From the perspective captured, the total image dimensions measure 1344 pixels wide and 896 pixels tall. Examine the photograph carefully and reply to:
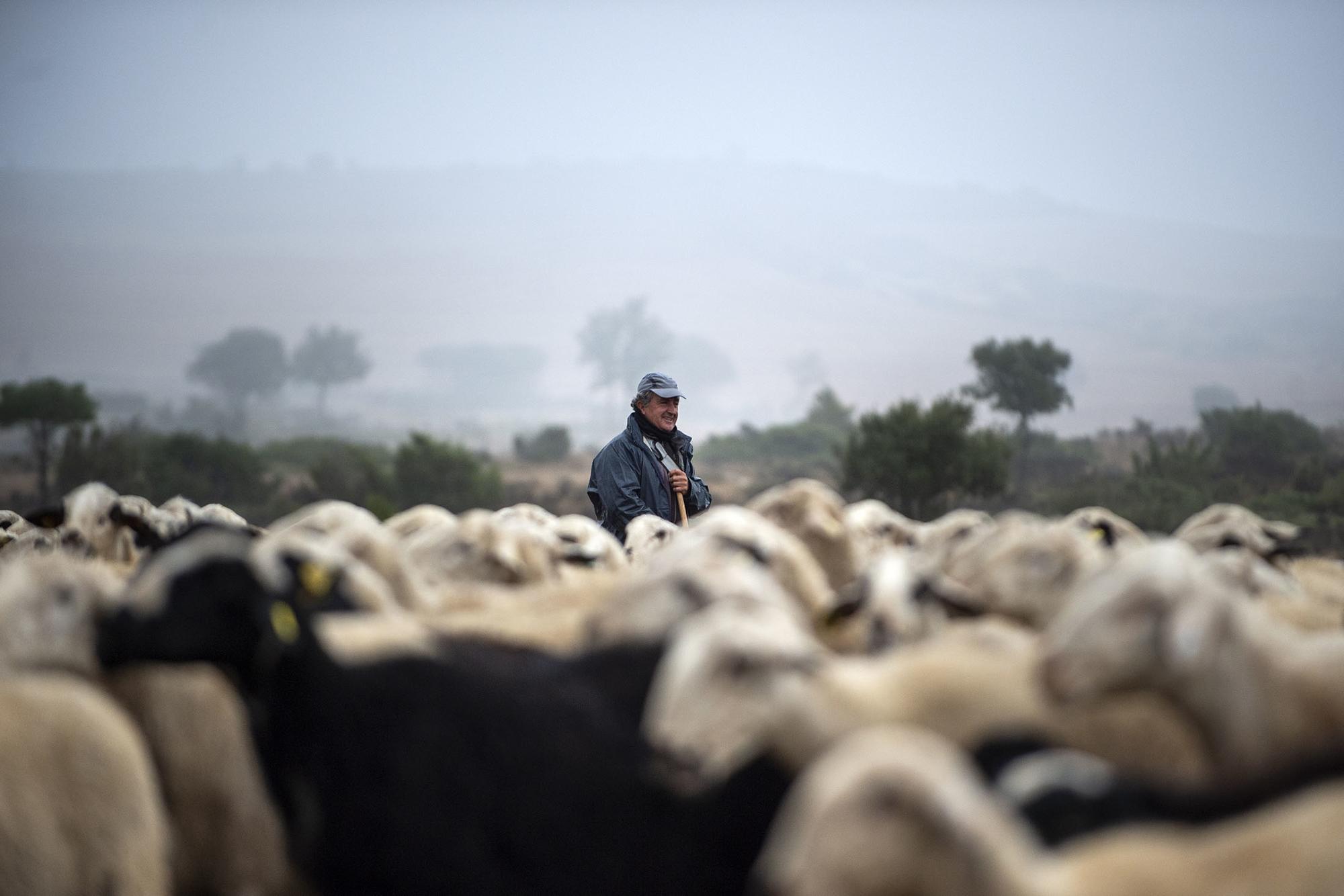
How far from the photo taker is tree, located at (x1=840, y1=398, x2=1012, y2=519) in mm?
27750

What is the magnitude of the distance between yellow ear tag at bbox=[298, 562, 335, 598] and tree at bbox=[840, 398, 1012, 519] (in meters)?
24.1

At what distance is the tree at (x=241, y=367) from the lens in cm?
14412

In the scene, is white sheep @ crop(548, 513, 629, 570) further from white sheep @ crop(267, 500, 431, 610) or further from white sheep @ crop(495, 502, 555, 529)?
white sheep @ crop(267, 500, 431, 610)

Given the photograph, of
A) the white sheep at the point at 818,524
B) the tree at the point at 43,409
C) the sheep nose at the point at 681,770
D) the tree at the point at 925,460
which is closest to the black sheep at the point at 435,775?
the sheep nose at the point at 681,770

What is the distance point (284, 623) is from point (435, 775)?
0.80 m

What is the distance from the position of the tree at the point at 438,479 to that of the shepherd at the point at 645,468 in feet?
107

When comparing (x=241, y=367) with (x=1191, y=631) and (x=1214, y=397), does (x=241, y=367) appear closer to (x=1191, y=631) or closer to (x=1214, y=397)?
(x=1214, y=397)

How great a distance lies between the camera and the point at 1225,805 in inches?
152

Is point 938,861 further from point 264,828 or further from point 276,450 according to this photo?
point 276,450

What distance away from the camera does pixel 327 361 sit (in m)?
154

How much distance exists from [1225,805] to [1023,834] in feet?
2.98

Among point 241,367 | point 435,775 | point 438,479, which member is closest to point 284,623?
point 435,775

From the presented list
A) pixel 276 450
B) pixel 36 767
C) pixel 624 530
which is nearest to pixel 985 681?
pixel 36 767

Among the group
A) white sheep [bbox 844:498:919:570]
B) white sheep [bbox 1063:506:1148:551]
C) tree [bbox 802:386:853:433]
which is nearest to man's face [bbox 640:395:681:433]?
white sheep [bbox 844:498:919:570]
